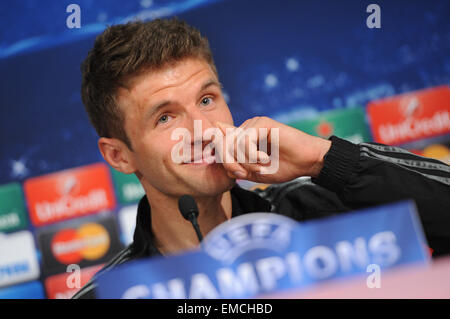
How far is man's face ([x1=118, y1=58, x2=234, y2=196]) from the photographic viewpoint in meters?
1.16

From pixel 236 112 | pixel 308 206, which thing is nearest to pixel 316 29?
pixel 236 112

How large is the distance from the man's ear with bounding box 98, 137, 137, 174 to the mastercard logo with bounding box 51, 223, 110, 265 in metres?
0.93

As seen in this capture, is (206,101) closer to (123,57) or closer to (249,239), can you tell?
(123,57)

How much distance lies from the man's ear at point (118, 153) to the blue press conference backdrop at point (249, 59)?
85 cm

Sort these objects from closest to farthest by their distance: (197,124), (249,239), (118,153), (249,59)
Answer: (249,239) < (197,124) < (118,153) < (249,59)

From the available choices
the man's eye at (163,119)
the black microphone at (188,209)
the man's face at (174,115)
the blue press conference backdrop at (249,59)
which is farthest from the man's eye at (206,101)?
the blue press conference backdrop at (249,59)

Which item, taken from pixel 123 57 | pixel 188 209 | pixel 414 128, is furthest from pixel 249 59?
pixel 188 209

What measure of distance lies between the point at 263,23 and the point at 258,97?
1.25 ft

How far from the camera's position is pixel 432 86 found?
7.35 ft

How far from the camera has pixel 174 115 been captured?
3.88ft

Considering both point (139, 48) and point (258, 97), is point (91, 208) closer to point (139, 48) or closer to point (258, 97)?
point (258, 97)

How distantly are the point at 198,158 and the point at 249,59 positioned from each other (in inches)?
44.4

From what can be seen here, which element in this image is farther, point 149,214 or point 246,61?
point 246,61
